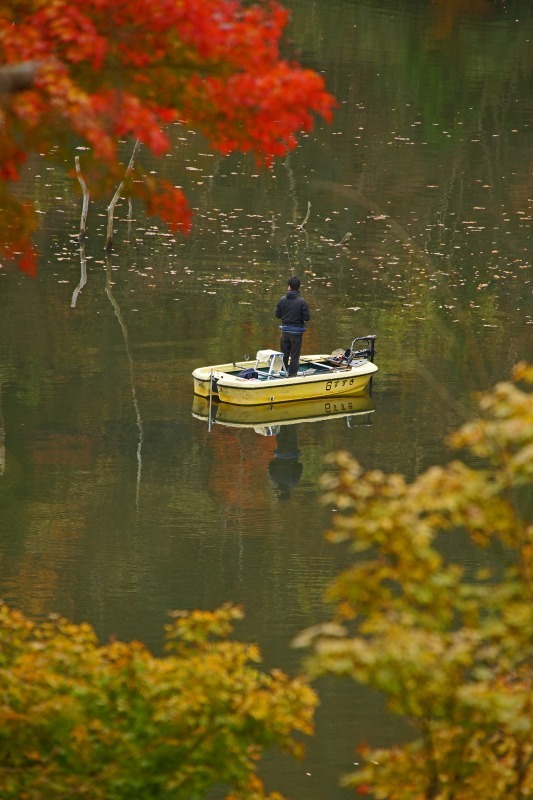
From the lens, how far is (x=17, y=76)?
714 centimetres

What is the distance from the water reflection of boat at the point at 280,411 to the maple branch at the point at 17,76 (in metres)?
15.0

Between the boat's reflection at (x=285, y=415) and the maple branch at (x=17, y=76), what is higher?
the maple branch at (x=17, y=76)

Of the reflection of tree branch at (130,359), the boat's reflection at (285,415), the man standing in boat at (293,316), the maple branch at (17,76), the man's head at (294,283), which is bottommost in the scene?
the boat's reflection at (285,415)

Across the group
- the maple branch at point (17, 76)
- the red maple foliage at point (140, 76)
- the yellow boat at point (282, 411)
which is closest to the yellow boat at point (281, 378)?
the yellow boat at point (282, 411)

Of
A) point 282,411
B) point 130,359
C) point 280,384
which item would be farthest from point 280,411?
point 130,359

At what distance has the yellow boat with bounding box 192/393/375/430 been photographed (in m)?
22.4

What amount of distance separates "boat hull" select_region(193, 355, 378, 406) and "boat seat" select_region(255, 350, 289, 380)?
0.21 m

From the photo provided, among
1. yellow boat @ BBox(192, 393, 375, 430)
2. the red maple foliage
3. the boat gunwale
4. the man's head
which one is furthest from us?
yellow boat @ BBox(192, 393, 375, 430)

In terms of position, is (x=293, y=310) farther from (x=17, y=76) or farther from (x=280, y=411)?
(x=17, y=76)

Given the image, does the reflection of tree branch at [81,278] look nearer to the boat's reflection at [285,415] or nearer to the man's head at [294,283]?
the boat's reflection at [285,415]

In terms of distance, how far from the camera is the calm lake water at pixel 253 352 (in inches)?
604

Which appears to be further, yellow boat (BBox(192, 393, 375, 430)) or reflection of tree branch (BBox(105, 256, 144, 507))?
yellow boat (BBox(192, 393, 375, 430))

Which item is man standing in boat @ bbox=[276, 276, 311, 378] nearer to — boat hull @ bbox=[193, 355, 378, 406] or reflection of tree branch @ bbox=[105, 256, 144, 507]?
boat hull @ bbox=[193, 355, 378, 406]

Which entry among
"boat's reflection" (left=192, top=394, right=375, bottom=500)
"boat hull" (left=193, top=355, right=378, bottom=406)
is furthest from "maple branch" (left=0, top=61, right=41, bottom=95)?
"boat hull" (left=193, top=355, right=378, bottom=406)
